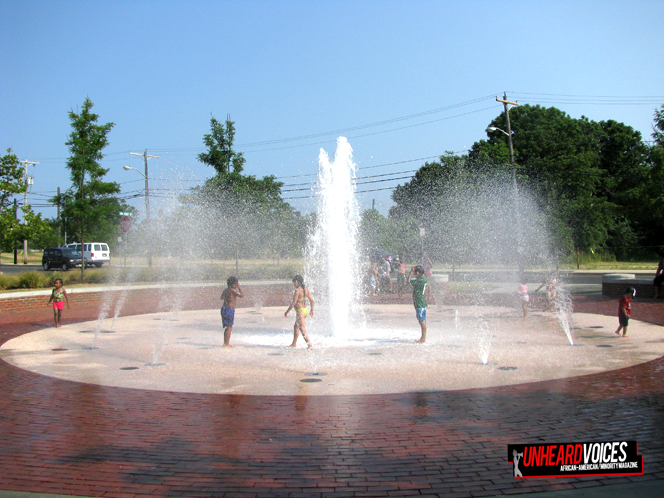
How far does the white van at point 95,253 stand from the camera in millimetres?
39125

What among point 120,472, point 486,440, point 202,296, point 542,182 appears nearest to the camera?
point 120,472

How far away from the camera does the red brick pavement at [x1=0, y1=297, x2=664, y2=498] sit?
13.9ft

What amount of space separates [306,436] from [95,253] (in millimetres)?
38608

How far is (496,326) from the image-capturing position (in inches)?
516

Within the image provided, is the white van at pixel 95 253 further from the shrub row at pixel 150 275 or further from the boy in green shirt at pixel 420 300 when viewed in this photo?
the boy in green shirt at pixel 420 300

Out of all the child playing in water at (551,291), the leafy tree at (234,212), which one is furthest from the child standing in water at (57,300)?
the leafy tree at (234,212)

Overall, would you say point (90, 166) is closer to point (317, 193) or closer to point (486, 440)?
point (317, 193)

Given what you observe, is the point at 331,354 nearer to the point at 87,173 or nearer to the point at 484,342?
the point at 484,342

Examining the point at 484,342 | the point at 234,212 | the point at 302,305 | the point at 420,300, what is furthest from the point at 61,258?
the point at 484,342

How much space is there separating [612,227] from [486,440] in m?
54.1

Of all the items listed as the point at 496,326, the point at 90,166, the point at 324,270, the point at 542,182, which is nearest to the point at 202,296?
the point at 90,166

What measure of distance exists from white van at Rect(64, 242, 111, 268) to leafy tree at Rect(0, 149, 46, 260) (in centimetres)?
1675

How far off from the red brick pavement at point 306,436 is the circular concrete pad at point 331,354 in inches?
24.7

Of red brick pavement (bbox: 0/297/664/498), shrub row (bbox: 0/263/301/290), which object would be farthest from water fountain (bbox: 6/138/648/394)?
shrub row (bbox: 0/263/301/290)
